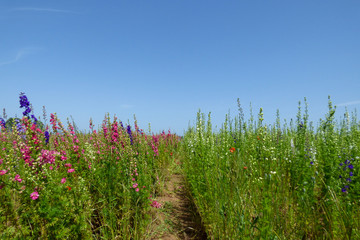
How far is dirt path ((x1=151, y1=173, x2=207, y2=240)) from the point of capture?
3.22 meters

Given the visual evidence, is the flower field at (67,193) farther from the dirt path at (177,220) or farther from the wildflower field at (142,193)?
the dirt path at (177,220)

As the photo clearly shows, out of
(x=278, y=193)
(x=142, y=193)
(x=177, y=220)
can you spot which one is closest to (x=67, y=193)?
(x=142, y=193)

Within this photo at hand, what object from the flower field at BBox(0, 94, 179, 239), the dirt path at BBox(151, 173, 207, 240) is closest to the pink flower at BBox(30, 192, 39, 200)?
the flower field at BBox(0, 94, 179, 239)

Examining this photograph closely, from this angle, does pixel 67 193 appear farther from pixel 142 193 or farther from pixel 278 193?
pixel 278 193

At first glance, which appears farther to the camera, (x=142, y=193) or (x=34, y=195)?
(x=142, y=193)

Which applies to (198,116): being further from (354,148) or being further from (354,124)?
(354,124)

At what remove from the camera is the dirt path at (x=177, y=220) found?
3217mm

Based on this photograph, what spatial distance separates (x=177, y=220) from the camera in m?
3.73

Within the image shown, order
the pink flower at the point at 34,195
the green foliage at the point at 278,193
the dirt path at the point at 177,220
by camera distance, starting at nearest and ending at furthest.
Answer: the green foliage at the point at 278,193 < the pink flower at the point at 34,195 < the dirt path at the point at 177,220

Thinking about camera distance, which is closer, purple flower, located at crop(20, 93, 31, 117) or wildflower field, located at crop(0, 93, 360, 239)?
wildflower field, located at crop(0, 93, 360, 239)

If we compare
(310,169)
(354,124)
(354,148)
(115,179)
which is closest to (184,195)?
(115,179)

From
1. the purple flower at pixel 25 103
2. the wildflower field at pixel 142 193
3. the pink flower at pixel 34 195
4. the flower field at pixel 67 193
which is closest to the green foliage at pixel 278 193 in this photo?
the wildflower field at pixel 142 193

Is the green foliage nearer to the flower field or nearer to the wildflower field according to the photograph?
the wildflower field

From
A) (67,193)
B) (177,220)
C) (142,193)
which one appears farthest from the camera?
(177,220)
